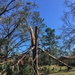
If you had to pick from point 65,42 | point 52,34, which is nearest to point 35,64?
point 65,42

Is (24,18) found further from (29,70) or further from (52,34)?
(52,34)

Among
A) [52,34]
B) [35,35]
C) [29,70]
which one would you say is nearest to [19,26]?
[35,35]

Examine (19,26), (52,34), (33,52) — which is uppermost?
(52,34)

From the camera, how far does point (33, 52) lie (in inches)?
468

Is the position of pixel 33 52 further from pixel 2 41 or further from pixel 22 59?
pixel 2 41

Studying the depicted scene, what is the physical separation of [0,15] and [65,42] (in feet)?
20.7

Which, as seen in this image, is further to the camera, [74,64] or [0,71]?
[74,64]

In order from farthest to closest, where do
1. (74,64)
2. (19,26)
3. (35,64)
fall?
1. (74,64)
2. (19,26)
3. (35,64)

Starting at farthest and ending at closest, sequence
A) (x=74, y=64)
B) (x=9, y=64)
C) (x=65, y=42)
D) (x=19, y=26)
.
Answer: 1. (x=74, y=64)
2. (x=19, y=26)
3. (x=65, y=42)
4. (x=9, y=64)

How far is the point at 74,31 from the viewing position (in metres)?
18.6

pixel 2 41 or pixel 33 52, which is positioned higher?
pixel 2 41

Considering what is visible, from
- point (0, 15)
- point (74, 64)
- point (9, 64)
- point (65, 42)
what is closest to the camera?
point (9, 64)

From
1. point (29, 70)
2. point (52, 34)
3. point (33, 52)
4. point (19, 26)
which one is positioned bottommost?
point (29, 70)

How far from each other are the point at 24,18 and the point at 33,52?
9603 millimetres
